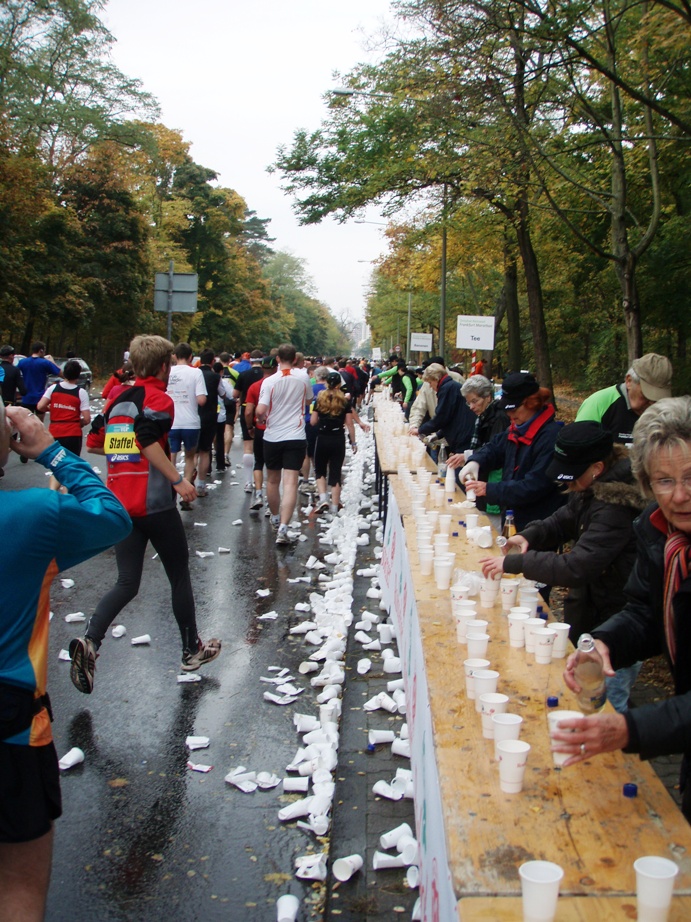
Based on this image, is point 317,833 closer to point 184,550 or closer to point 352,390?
point 184,550

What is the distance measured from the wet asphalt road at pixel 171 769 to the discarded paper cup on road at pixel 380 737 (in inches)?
17.4

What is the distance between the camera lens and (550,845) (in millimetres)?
2199

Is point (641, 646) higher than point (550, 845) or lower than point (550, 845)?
higher

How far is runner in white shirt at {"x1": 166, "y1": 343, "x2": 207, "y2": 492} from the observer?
39.6 ft

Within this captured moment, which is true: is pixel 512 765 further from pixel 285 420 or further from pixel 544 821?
pixel 285 420

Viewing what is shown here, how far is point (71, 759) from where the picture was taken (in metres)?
4.68

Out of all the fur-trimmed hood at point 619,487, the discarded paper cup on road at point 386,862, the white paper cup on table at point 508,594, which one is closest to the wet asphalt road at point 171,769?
the discarded paper cup on road at point 386,862

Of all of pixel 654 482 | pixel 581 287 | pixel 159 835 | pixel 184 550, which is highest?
pixel 581 287

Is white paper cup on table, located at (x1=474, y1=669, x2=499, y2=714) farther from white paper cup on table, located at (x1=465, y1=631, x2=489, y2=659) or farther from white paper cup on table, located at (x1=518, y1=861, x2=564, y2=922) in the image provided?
white paper cup on table, located at (x1=518, y1=861, x2=564, y2=922)

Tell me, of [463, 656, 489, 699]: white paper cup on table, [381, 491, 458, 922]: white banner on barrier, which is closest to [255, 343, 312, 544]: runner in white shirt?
[381, 491, 458, 922]: white banner on barrier

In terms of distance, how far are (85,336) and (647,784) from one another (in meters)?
50.8

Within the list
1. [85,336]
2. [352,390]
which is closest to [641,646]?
[352,390]

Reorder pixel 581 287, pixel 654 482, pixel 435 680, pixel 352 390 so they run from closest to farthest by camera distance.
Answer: pixel 654 482, pixel 435 680, pixel 352 390, pixel 581 287

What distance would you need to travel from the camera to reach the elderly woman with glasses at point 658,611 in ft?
7.47
